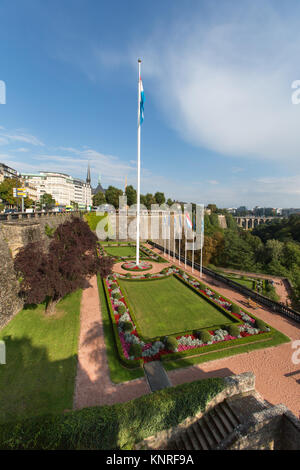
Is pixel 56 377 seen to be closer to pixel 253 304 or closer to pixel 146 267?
pixel 253 304

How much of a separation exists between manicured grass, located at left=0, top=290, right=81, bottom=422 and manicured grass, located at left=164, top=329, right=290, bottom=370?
19.2ft

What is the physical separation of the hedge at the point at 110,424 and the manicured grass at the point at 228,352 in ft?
12.4

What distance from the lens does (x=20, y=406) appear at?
902 cm

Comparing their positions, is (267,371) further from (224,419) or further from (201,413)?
(201,413)

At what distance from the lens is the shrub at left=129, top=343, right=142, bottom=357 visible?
1195 cm

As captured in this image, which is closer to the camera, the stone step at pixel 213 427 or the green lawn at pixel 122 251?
the stone step at pixel 213 427

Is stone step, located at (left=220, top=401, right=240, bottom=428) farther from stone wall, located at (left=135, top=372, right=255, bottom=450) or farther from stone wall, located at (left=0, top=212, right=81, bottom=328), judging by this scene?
stone wall, located at (left=0, top=212, right=81, bottom=328)

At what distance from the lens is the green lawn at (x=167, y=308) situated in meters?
15.5

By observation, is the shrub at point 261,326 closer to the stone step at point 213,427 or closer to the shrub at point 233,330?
the shrub at point 233,330

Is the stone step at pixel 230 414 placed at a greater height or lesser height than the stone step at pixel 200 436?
greater

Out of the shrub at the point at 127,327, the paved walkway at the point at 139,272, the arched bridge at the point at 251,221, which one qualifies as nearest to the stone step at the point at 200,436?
the shrub at the point at 127,327

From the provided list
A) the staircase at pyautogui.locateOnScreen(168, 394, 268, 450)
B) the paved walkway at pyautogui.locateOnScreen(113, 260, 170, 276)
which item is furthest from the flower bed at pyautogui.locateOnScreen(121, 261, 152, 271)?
the staircase at pyautogui.locateOnScreen(168, 394, 268, 450)

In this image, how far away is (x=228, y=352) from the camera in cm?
1292
